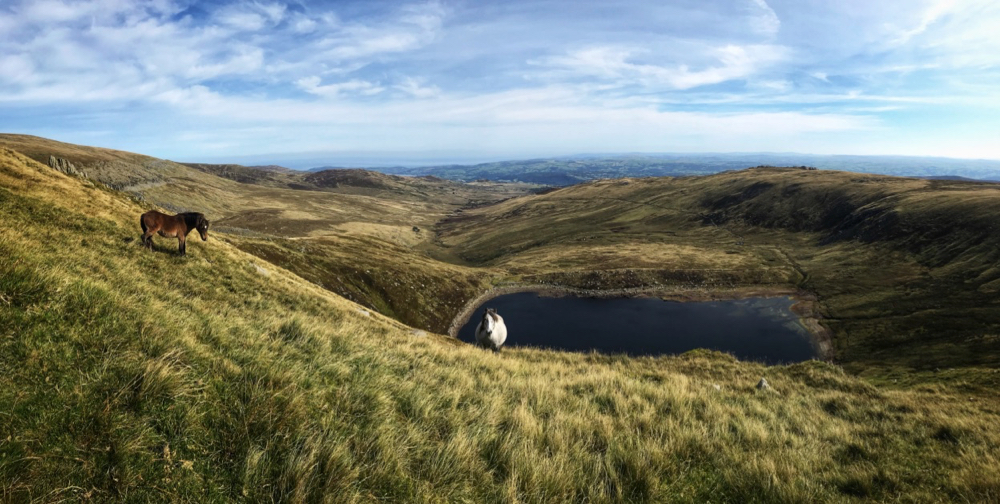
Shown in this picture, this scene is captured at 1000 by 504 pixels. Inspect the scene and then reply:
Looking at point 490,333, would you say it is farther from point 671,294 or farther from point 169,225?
point 671,294

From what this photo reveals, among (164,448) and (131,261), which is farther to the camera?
(131,261)

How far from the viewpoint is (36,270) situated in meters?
6.09

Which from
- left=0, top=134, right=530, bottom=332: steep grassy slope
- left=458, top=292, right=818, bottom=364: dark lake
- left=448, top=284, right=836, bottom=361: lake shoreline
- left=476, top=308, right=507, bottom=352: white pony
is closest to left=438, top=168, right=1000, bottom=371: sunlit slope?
left=448, top=284, right=836, bottom=361: lake shoreline

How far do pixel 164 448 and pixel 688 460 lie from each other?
7.61 metres

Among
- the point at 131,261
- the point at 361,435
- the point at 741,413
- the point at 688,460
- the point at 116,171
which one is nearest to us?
the point at 361,435

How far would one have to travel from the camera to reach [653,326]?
88250 mm

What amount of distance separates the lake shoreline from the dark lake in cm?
176

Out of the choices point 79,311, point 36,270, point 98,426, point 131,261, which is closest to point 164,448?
point 98,426

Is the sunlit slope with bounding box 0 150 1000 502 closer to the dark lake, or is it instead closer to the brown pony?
the brown pony

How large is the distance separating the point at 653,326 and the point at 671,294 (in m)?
22.8

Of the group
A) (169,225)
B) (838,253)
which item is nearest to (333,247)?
(169,225)

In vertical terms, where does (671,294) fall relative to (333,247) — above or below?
below

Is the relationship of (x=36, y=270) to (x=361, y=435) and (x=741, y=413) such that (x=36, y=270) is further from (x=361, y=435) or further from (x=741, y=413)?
(x=741, y=413)

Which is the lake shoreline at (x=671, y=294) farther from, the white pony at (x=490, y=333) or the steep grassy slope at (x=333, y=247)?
the white pony at (x=490, y=333)
